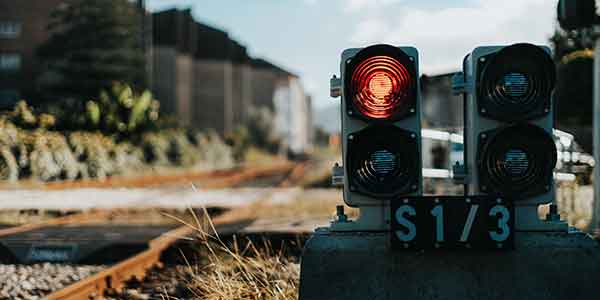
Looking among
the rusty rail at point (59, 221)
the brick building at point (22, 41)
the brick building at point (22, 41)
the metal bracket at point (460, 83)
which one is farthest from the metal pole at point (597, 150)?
the brick building at point (22, 41)

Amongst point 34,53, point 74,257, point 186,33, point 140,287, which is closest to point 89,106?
point 34,53

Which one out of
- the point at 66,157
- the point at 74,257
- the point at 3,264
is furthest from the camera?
the point at 66,157

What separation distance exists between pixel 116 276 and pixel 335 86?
3295 mm

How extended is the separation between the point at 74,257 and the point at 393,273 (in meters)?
4.99

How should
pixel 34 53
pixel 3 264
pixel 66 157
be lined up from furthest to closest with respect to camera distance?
pixel 34 53 → pixel 66 157 → pixel 3 264

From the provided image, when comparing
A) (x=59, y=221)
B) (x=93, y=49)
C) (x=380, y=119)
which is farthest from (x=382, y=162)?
(x=93, y=49)

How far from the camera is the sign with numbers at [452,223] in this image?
2.74m

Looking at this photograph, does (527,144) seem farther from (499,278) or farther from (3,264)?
(3,264)

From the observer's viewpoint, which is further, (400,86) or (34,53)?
(34,53)

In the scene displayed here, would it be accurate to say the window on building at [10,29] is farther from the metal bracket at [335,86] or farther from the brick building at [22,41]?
the metal bracket at [335,86]

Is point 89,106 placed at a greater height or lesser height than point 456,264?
greater

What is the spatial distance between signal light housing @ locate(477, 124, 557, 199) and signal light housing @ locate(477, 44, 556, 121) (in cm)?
7

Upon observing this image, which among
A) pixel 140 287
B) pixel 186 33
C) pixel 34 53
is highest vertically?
pixel 186 33

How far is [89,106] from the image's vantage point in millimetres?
23609
